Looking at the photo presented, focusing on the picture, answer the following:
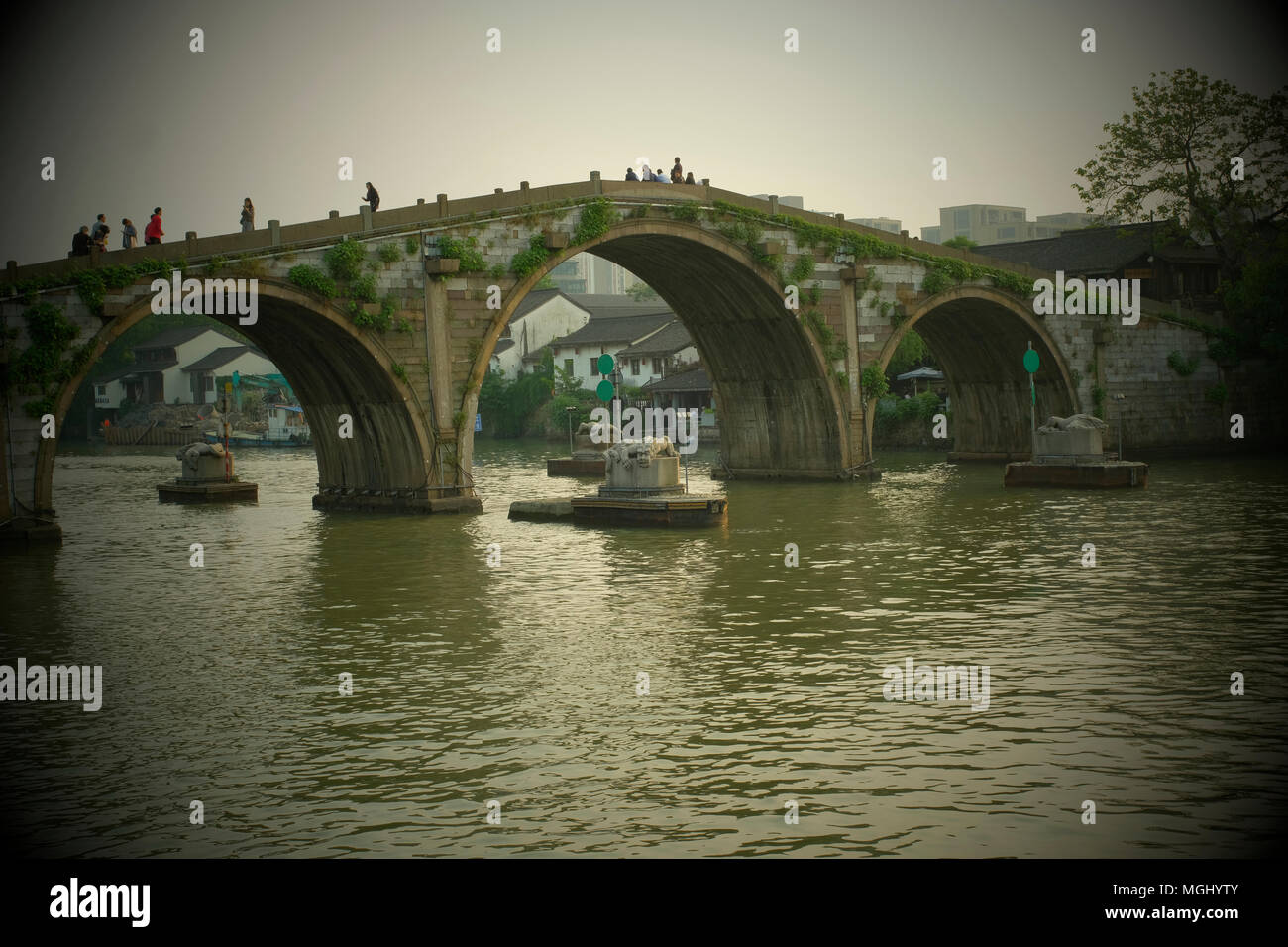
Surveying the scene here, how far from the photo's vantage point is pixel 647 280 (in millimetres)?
45656

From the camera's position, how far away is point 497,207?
3444 centimetres

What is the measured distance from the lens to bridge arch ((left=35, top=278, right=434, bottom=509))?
1257 inches

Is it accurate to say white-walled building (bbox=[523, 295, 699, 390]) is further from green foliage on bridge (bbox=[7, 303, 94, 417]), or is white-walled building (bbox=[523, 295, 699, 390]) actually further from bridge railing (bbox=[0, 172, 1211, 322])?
green foliage on bridge (bbox=[7, 303, 94, 417])

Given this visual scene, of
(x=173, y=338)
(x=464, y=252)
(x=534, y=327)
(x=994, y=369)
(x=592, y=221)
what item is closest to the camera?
(x=464, y=252)

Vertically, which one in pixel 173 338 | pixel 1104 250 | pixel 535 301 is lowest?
pixel 1104 250

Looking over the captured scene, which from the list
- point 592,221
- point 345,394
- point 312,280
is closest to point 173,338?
point 345,394

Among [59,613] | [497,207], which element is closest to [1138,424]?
[497,207]

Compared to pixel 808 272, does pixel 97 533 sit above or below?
below

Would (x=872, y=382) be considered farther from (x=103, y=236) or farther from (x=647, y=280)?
(x=103, y=236)

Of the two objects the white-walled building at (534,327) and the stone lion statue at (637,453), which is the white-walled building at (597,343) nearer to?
the white-walled building at (534,327)

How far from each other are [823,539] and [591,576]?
6256mm

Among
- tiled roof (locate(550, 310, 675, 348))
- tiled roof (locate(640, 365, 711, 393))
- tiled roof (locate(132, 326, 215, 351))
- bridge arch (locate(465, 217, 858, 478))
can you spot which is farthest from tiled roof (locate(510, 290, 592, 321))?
bridge arch (locate(465, 217, 858, 478))

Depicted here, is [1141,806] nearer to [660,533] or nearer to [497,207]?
[660,533]

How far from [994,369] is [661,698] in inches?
1605
